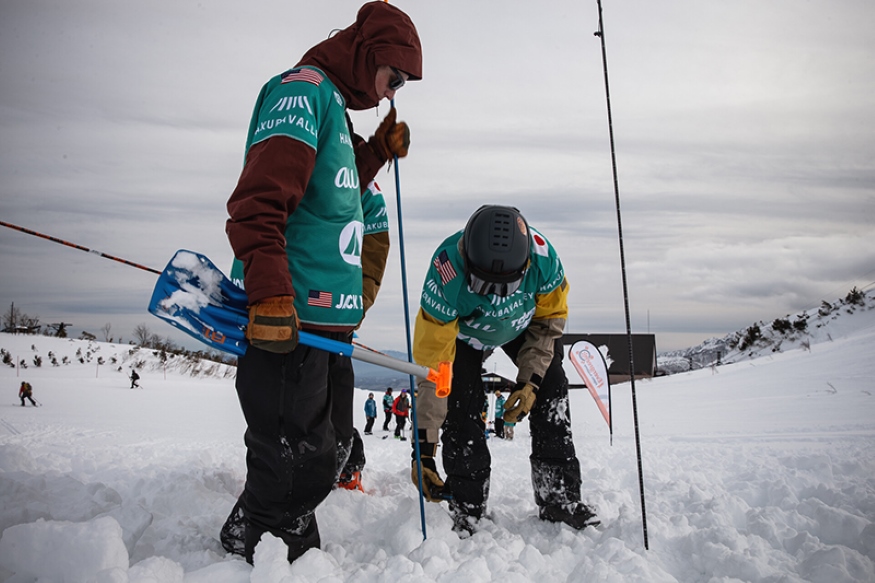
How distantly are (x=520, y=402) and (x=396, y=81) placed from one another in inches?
72.0

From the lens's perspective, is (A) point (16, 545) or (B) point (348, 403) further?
(B) point (348, 403)

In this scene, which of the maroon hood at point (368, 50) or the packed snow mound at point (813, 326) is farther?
the packed snow mound at point (813, 326)

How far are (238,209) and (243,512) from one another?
122 cm

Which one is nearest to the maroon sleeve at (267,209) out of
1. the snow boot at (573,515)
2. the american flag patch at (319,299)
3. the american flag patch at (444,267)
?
the american flag patch at (319,299)

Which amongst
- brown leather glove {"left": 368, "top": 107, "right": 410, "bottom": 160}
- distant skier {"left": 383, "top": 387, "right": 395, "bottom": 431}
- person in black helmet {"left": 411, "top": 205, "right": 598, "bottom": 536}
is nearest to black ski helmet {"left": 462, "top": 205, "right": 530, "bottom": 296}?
person in black helmet {"left": 411, "top": 205, "right": 598, "bottom": 536}

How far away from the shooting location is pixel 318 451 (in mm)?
2006

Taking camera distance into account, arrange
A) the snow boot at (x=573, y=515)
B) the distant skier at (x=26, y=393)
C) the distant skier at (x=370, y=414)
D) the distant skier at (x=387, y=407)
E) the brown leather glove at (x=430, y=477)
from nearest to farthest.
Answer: the snow boot at (x=573, y=515)
the brown leather glove at (x=430, y=477)
the distant skier at (x=26, y=393)
the distant skier at (x=370, y=414)
the distant skier at (x=387, y=407)

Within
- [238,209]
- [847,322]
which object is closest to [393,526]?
[238,209]

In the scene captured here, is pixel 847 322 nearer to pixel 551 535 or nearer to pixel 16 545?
pixel 551 535

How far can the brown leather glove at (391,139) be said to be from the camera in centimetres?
268

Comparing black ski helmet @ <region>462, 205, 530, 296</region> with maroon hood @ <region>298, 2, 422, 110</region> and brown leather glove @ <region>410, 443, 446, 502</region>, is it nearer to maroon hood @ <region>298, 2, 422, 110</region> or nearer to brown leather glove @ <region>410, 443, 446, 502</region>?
maroon hood @ <region>298, 2, 422, 110</region>

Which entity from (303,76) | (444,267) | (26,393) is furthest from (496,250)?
(26,393)

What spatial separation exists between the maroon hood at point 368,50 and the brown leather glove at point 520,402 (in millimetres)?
1787

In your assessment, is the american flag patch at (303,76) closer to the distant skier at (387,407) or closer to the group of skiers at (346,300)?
the group of skiers at (346,300)
